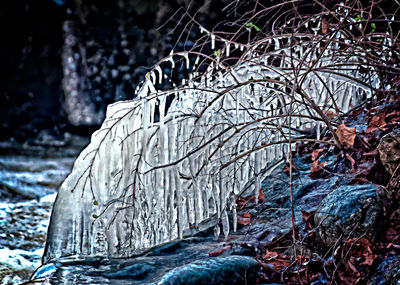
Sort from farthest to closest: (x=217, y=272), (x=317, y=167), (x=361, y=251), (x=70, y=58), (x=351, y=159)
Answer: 1. (x=70, y=58)
2. (x=317, y=167)
3. (x=351, y=159)
4. (x=217, y=272)
5. (x=361, y=251)

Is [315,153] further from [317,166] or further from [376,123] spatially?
[376,123]

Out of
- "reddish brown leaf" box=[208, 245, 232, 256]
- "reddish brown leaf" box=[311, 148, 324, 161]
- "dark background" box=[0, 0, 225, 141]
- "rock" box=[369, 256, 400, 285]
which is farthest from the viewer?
"dark background" box=[0, 0, 225, 141]

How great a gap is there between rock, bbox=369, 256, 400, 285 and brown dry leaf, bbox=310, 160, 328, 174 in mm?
→ 1247

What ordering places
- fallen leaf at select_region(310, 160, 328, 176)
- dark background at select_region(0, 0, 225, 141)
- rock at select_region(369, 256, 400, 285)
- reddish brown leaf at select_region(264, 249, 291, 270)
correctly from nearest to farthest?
rock at select_region(369, 256, 400, 285) < reddish brown leaf at select_region(264, 249, 291, 270) < fallen leaf at select_region(310, 160, 328, 176) < dark background at select_region(0, 0, 225, 141)

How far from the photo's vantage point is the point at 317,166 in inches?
119

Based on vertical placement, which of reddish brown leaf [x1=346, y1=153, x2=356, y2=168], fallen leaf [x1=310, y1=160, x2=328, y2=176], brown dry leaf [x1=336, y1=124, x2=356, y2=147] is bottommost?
fallen leaf [x1=310, y1=160, x2=328, y2=176]

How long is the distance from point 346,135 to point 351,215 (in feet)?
3.00

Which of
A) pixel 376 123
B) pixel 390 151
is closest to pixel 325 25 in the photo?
pixel 376 123

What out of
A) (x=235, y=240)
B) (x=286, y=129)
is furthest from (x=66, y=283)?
(x=286, y=129)

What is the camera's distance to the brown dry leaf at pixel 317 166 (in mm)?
2986

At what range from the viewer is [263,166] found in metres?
2.90

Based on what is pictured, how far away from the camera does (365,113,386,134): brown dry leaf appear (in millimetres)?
2775

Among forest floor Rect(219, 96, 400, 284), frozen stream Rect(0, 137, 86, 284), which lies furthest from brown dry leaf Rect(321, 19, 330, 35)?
frozen stream Rect(0, 137, 86, 284)

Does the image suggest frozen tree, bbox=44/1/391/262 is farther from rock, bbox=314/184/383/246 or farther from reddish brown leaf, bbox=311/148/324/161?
reddish brown leaf, bbox=311/148/324/161
